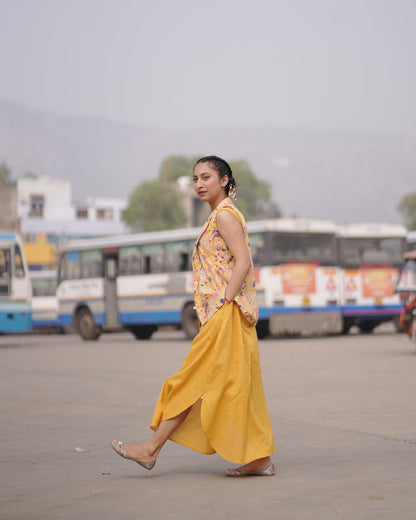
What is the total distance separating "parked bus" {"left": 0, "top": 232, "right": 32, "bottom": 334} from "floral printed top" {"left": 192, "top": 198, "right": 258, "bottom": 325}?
1821 cm

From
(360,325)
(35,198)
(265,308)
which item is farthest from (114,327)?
(35,198)

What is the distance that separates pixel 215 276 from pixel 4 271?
19.1 metres

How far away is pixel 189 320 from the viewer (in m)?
25.1

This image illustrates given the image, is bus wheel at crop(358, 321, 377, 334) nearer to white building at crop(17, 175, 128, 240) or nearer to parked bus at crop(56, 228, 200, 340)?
parked bus at crop(56, 228, 200, 340)

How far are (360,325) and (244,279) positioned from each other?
23.1 meters

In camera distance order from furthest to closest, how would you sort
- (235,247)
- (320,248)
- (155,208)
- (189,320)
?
(155,208) → (320,248) → (189,320) → (235,247)

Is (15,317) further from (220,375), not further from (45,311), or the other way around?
(220,375)

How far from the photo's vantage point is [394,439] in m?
6.50

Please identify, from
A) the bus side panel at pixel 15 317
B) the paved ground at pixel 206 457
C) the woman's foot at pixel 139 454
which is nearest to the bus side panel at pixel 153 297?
the bus side panel at pixel 15 317

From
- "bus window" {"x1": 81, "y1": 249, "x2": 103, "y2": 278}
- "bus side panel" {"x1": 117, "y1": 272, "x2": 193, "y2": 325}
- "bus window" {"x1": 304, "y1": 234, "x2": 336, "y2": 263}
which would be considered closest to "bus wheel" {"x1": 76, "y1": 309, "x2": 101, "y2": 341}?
"bus side panel" {"x1": 117, "y1": 272, "x2": 193, "y2": 325}

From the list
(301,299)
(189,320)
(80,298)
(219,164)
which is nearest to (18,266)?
(80,298)

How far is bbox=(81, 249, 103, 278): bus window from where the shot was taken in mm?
28156

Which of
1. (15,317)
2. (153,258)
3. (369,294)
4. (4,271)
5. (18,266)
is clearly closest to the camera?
(15,317)

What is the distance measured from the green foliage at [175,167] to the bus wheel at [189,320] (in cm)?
7767
